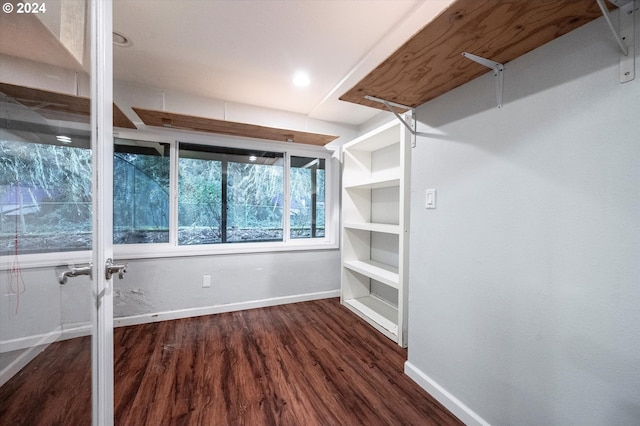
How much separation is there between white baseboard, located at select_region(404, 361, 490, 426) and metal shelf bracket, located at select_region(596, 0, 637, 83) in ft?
5.41

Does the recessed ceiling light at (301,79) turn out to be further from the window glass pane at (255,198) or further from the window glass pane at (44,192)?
the window glass pane at (44,192)

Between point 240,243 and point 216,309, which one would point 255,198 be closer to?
point 240,243

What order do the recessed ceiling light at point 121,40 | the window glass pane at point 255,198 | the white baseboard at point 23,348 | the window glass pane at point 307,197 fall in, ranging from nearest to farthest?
the white baseboard at point 23,348, the recessed ceiling light at point 121,40, the window glass pane at point 255,198, the window glass pane at point 307,197

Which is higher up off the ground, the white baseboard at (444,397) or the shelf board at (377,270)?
the shelf board at (377,270)

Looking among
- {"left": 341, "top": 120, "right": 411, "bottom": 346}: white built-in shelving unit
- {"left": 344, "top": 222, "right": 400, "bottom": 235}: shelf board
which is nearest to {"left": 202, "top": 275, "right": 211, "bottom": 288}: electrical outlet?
{"left": 341, "top": 120, "right": 411, "bottom": 346}: white built-in shelving unit

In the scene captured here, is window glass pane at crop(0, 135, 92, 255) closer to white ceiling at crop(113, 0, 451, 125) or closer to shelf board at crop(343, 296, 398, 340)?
white ceiling at crop(113, 0, 451, 125)

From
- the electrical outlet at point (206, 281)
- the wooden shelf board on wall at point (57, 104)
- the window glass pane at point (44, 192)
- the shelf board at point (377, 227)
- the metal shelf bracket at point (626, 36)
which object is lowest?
the electrical outlet at point (206, 281)

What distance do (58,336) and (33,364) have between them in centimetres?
10

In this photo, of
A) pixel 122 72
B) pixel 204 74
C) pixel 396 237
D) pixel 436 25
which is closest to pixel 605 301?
pixel 436 25

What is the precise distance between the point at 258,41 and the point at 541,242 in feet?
6.84

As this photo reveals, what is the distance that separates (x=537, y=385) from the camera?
103cm

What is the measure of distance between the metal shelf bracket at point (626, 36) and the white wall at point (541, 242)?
2 centimetres

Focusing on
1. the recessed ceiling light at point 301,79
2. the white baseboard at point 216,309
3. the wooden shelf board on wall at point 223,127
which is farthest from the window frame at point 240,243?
the recessed ceiling light at point 301,79

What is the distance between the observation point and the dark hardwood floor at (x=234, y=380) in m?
0.78
